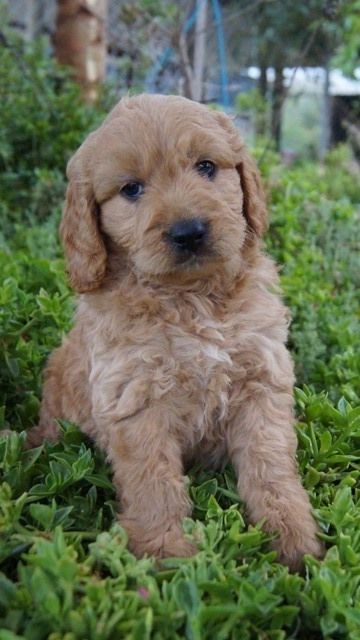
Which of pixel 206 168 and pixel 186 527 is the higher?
pixel 206 168

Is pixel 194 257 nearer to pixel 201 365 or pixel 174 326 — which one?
pixel 174 326

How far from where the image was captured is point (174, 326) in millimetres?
3109

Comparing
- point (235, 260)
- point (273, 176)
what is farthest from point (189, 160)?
point (273, 176)

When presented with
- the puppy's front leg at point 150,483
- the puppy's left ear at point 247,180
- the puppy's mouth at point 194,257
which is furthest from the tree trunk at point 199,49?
the puppy's front leg at point 150,483

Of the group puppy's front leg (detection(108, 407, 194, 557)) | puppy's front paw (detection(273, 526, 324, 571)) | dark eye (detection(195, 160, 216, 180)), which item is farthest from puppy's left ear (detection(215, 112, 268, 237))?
puppy's front paw (detection(273, 526, 324, 571))

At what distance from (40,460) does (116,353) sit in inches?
25.5

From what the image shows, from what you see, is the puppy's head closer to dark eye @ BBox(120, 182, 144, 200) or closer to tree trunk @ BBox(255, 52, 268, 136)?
dark eye @ BBox(120, 182, 144, 200)

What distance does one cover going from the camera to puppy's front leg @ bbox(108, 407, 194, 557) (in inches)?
Answer: 110

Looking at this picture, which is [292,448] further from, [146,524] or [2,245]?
[2,245]

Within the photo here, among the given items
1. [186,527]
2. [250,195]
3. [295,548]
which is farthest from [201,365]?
[250,195]

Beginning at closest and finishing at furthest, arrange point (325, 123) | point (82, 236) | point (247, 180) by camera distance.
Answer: point (82, 236)
point (247, 180)
point (325, 123)

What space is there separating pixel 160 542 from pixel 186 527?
0.44 ft

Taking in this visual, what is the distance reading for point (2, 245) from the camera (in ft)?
20.3

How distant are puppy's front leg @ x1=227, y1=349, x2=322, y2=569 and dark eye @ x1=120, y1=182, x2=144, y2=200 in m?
0.85
